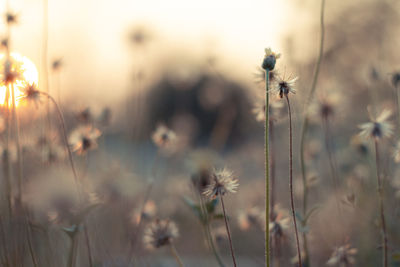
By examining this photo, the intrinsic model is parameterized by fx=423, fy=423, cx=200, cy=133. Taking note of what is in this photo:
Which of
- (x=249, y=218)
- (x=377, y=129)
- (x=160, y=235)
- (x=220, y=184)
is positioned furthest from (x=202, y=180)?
(x=249, y=218)

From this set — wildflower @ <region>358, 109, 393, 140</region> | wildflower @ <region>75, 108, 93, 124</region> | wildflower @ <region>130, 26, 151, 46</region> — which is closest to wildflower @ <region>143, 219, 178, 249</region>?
wildflower @ <region>358, 109, 393, 140</region>

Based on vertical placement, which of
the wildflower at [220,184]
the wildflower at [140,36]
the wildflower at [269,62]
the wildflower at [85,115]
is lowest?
the wildflower at [220,184]

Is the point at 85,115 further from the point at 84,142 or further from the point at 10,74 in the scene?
the point at 10,74

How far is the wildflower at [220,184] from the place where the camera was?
1.14m

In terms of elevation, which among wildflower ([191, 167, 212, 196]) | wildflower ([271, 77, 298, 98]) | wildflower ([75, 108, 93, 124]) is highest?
wildflower ([75, 108, 93, 124])

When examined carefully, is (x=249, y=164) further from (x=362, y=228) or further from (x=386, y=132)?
(x=386, y=132)

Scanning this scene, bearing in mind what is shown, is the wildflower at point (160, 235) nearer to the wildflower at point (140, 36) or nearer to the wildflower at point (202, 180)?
the wildflower at point (202, 180)

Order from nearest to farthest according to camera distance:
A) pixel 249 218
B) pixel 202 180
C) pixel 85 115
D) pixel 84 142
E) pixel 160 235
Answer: pixel 202 180 → pixel 160 235 → pixel 84 142 → pixel 249 218 → pixel 85 115

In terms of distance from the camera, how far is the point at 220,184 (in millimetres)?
1146

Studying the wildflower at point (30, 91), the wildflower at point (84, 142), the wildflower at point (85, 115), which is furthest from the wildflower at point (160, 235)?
the wildflower at point (85, 115)

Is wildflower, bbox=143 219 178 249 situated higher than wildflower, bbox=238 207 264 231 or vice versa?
wildflower, bbox=238 207 264 231

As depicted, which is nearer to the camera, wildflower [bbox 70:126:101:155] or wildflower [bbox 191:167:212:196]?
wildflower [bbox 191:167:212:196]

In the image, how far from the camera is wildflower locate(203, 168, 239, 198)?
3.73 feet

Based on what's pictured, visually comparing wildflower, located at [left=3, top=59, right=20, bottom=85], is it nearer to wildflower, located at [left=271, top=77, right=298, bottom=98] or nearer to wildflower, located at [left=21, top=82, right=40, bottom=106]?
wildflower, located at [left=21, top=82, right=40, bottom=106]
